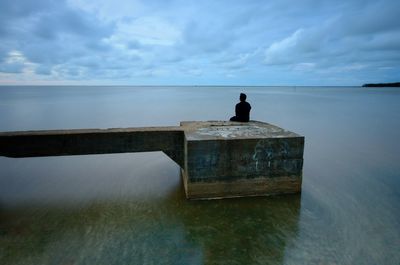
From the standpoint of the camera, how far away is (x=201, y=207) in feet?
20.4

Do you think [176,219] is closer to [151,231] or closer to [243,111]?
[151,231]

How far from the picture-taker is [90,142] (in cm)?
659

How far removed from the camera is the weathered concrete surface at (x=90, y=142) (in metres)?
6.37

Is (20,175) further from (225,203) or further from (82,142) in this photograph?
(225,203)

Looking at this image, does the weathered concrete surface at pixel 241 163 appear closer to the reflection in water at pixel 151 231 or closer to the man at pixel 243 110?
the reflection in water at pixel 151 231

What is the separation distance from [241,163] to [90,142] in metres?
3.84

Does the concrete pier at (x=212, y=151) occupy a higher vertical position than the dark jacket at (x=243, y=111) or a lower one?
lower

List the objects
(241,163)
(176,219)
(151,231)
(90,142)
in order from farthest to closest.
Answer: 1. (90,142)
2. (241,163)
3. (176,219)
4. (151,231)

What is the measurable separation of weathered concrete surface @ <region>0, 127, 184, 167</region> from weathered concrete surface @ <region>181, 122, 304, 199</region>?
0.61 metres

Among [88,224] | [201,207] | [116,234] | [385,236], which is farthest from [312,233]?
[88,224]

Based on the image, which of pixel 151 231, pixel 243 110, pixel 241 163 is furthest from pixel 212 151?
pixel 243 110

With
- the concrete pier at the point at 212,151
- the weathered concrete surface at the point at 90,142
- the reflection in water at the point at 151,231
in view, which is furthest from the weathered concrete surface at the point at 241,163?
the weathered concrete surface at the point at 90,142

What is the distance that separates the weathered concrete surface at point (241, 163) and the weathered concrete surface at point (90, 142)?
0.61 metres

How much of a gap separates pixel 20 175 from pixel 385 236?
9975 millimetres
